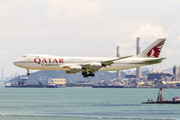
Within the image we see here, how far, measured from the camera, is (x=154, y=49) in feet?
352

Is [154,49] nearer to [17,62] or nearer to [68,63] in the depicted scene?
[68,63]

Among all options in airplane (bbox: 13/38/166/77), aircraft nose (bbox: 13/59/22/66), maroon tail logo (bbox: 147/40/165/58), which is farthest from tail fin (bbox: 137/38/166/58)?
aircraft nose (bbox: 13/59/22/66)

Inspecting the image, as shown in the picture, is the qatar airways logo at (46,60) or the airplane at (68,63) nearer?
the airplane at (68,63)

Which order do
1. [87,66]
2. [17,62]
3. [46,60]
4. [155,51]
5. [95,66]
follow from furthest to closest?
1. [155,51]
2. [17,62]
3. [87,66]
4. [46,60]
5. [95,66]

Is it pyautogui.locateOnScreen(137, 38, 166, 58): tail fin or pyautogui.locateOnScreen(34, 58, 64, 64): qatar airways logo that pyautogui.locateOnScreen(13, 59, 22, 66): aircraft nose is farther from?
pyautogui.locateOnScreen(137, 38, 166, 58): tail fin

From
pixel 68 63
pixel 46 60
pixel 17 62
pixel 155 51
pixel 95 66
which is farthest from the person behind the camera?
pixel 155 51

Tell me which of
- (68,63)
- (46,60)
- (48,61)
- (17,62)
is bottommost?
(68,63)

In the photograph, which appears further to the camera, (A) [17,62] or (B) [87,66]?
(A) [17,62]

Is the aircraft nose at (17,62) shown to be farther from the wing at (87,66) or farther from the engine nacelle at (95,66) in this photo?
the engine nacelle at (95,66)

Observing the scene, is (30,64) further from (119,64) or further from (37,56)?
(119,64)

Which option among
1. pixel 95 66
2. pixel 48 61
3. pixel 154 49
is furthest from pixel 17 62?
pixel 154 49

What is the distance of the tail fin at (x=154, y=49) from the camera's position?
106744 mm

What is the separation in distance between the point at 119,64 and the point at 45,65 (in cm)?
2233

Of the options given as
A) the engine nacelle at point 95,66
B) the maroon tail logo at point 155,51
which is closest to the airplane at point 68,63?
the engine nacelle at point 95,66
